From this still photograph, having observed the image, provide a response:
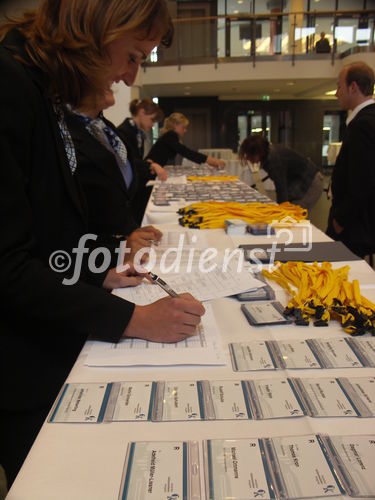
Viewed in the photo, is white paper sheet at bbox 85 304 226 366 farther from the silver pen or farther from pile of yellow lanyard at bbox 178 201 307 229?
pile of yellow lanyard at bbox 178 201 307 229

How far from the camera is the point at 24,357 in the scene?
2.98 feet

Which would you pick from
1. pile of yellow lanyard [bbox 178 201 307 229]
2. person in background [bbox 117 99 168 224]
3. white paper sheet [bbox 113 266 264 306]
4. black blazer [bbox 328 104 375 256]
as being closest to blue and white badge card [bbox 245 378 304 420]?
white paper sheet [bbox 113 266 264 306]

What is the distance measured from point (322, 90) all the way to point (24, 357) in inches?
529

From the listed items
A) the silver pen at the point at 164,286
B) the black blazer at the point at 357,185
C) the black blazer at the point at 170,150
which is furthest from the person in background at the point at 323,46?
the silver pen at the point at 164,286

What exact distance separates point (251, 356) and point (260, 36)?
11017 millimetres

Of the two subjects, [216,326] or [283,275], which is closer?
[216,326]

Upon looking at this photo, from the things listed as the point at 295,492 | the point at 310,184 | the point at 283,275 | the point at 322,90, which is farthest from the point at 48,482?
the point at 322,90

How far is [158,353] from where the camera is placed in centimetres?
84

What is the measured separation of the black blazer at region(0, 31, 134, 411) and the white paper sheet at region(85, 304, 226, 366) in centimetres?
3

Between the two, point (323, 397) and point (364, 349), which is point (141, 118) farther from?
point (323, 397)

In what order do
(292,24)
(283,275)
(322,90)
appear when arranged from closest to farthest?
(283,275), (292,24), (322,90)

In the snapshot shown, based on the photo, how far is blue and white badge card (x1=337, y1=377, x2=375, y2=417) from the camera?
2.19 feet

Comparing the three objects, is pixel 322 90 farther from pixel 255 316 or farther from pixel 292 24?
pixel 255 316

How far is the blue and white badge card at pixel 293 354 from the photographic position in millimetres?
800
